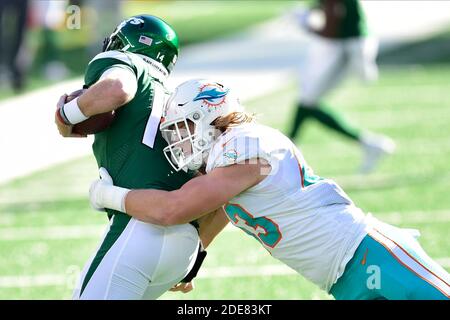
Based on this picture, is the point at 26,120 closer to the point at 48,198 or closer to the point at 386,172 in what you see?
the point at 48,198

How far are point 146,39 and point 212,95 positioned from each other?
A: 0.47 metres

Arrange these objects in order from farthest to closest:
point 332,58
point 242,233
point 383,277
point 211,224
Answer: point 332,58, point 242,233, point 211,224, point 383,277

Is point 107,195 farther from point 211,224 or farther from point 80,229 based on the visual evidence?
point 80,229

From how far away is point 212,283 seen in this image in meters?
5.77

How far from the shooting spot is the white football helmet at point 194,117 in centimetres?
384

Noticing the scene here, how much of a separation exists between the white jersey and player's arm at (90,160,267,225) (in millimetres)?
47

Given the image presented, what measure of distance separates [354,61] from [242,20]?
53.1 feet

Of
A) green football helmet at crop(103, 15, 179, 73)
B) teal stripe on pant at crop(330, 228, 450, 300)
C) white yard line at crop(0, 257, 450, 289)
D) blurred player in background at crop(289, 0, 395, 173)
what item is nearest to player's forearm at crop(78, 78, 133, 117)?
green football helmet at crop(103, 15, 179, 73)

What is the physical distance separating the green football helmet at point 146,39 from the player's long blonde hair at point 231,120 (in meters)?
0.51

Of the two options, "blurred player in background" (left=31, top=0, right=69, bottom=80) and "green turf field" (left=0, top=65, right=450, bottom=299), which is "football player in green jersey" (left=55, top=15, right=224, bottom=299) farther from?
"blurred player in background" (left=31, top=0, right=69, bottom=80)

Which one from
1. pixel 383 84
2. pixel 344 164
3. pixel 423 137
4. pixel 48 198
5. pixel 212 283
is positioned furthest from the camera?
pixel 383 84

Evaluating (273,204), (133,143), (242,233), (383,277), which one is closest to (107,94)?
(133,143)

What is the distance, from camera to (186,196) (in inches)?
149

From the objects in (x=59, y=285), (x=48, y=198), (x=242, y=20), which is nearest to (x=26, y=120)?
(x=48, y=198)
